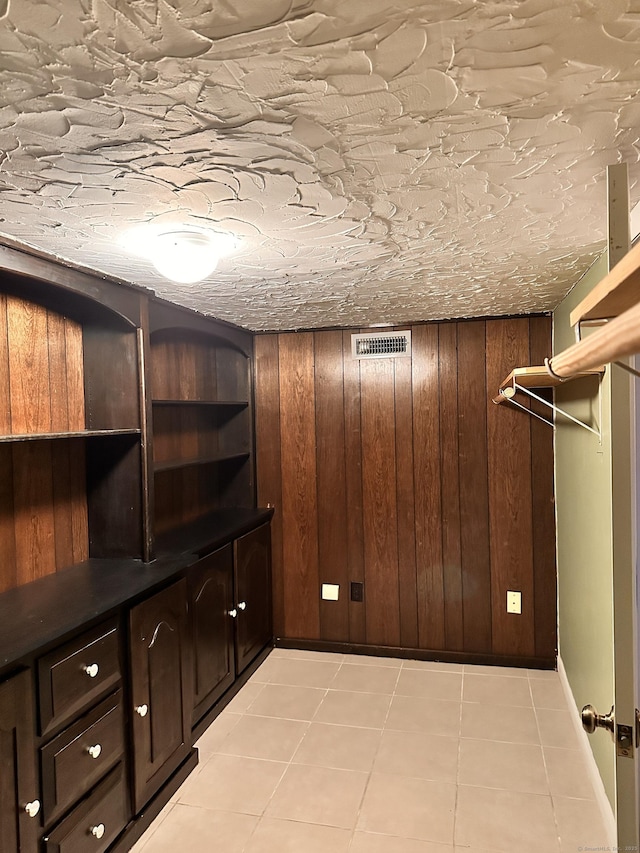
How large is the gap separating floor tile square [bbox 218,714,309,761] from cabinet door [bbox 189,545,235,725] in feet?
0.63

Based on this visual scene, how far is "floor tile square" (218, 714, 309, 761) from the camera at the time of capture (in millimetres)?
2588

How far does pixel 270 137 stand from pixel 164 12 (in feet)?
1.20

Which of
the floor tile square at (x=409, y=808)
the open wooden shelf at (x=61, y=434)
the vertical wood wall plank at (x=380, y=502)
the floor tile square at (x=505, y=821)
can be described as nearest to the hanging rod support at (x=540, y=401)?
the vertical wood wall plank at (x=380, y=502)

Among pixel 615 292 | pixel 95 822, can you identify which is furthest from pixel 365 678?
pixel 615 292

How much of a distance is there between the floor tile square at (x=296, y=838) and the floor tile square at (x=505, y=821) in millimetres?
444

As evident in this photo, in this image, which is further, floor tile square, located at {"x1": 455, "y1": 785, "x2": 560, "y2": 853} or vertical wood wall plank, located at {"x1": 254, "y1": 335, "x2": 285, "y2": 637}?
vertical wood wall plank, located at {"x1": 254, "y1": 335, "x2": 285, "y2": 637}

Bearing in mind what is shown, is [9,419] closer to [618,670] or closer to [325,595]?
[618,670]

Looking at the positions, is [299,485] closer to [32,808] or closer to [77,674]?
[77,674]

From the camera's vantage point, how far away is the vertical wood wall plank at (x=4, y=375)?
2035mm

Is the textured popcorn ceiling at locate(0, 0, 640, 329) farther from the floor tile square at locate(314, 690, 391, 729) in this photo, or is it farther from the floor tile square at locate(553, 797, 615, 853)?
the floor tile square at locate(314, 690, 391, 729)

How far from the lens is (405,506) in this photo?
3.53 meters

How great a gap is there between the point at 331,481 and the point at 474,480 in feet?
2.99

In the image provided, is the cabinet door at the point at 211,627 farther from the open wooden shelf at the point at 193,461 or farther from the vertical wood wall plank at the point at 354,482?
the vertical wood wall plank at the point at 354,482

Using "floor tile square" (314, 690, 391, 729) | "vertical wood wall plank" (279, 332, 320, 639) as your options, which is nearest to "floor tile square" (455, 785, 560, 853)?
"floor tile square" (314, 690, 391, 729)
